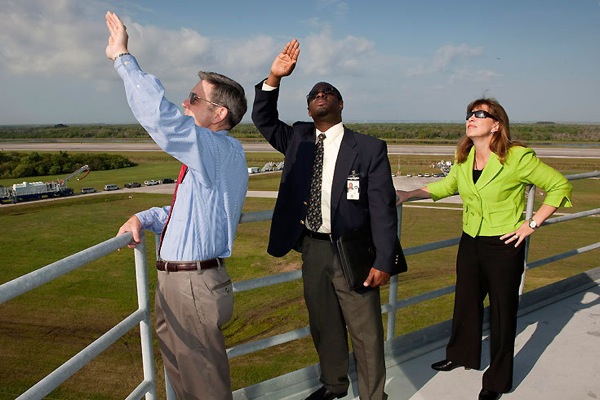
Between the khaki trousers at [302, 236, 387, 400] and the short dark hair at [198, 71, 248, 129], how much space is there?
0.98 meters

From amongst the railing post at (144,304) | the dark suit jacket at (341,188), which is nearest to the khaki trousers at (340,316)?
the dark suit jacket at (341,188)

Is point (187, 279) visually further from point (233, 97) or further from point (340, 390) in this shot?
point (340, 390)

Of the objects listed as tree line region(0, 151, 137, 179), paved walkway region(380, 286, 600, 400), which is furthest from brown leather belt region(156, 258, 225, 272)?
tree line region(0, 151, 137, 179)

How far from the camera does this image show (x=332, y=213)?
99.7 inches

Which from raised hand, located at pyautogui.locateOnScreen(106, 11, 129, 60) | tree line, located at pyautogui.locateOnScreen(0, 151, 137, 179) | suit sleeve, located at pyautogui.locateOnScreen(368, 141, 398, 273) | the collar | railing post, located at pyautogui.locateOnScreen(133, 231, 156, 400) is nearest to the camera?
raised hand, located at pyautogui.locateOnScreen(106, 11, 129, 60)

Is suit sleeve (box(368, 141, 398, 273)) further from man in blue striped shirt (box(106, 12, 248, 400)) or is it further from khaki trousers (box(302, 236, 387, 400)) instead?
man in blue striped shirt (box(106, 12, 248, 400))

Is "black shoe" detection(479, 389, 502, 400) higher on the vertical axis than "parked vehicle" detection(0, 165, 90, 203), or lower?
higher

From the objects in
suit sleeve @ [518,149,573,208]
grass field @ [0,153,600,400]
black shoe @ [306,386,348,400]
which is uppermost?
suit sleeve @ [518,149,573,208]

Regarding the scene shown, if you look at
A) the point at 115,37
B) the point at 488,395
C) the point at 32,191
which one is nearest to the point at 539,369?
the point at 488,395

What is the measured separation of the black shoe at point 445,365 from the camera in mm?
3238

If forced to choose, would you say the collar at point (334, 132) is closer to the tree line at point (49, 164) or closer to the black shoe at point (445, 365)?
the black shoe at point (445, 365)

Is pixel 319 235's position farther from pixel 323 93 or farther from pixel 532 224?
pixel 532 224

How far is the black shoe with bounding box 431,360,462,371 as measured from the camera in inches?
127

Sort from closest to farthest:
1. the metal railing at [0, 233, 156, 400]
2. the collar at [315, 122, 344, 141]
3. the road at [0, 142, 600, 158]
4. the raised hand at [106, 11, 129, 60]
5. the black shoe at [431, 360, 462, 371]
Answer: the metal railing at [0, 233, 156, 400] → the raised hand at [106, 11, 129, 60] → the collar at [315, 122, 344, 141] → the black shoe at [431, 360, 462, 371] → the road at [0, 142, 600, 158]
